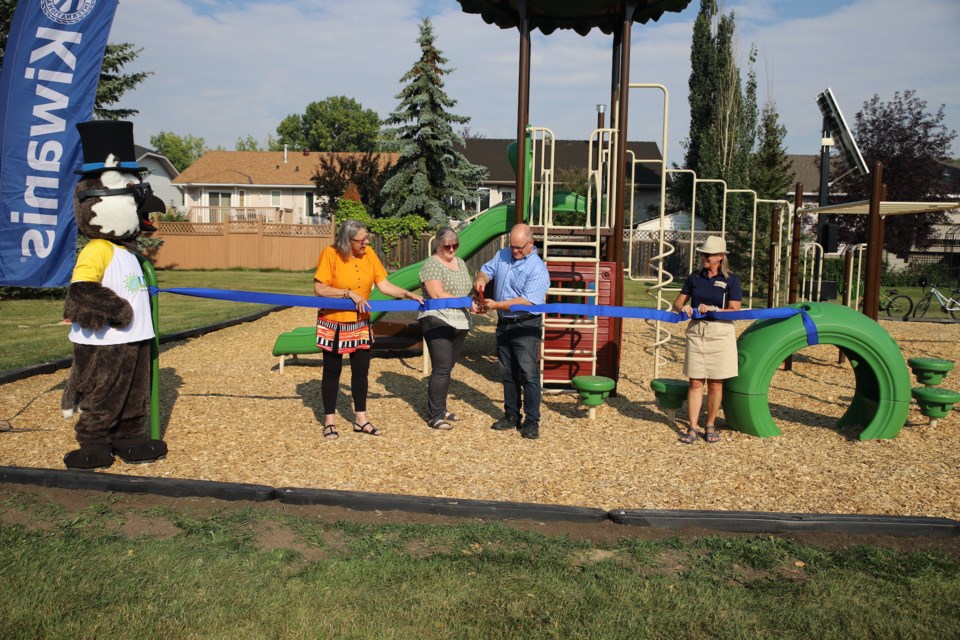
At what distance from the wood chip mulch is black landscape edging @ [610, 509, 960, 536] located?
36 centimetres

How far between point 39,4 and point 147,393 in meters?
3.49

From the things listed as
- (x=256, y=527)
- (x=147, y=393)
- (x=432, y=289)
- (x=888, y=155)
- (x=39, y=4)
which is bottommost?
(x=256, y=527)

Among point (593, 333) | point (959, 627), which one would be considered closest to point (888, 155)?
point (593, 333)

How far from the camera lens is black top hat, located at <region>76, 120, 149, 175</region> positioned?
533 centimetres

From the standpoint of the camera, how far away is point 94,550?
3.84 m

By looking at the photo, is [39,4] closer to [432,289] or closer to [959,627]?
[432,289]

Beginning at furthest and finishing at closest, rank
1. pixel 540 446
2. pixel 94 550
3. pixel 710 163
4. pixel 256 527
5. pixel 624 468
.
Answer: pixel 710 163
pixel 540 446
pixel 624 468
pixel 256 527
pixel 94 550

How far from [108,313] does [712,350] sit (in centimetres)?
466

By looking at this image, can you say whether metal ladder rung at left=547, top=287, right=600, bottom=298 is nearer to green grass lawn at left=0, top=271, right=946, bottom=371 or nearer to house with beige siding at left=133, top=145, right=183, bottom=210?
green grass lawn at left=0, top=271, right=946, bottom=371

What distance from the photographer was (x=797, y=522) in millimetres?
4301

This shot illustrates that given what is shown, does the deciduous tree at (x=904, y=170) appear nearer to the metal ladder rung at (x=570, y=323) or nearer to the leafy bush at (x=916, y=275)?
the leafy bush at (x=916, y=275)

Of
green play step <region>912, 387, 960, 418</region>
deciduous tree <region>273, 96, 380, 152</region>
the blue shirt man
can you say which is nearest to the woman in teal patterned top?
the blue shirt man

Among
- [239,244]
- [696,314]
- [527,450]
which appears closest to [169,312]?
[527,450]

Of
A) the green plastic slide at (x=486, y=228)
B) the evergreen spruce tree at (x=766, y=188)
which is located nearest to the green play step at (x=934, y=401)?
the green plastic slide at (x=486, y=228)
